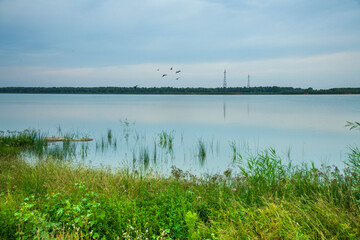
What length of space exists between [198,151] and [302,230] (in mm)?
10521

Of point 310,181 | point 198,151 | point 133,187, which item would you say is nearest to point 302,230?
point 310,181

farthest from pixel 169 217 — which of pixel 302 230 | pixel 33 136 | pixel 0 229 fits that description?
pixel 33 136

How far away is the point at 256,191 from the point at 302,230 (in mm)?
1861

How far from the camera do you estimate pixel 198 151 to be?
14.4 metres

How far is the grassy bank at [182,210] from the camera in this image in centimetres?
392

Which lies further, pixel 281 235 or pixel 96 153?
pixel 96 153

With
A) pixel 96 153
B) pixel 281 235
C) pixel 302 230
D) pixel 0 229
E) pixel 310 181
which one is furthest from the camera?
pixel 96 153

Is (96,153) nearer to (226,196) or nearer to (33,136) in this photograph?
(33,136)

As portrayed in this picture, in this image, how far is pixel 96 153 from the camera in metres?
13.9

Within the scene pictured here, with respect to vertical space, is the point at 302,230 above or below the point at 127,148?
above

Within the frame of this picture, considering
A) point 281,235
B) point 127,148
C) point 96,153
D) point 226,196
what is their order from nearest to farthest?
1. point 281,235
2. point 226,196
3. point 96,153
4. point 127,148

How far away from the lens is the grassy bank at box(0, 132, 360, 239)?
3.92 meters

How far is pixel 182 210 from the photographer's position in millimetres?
4691

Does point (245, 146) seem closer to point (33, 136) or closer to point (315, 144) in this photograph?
point (315, 144)
